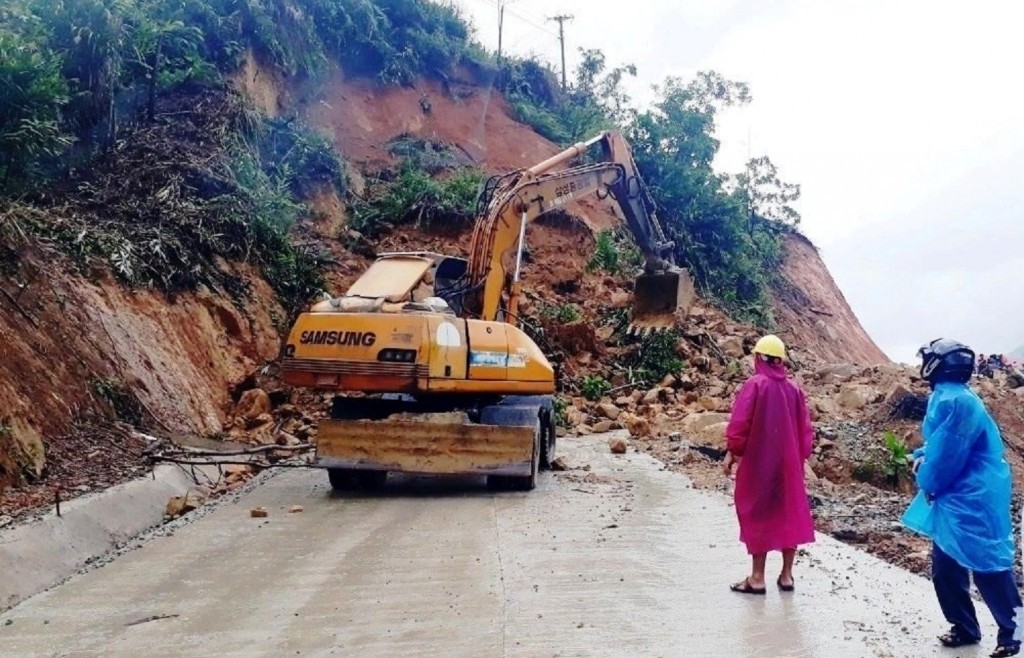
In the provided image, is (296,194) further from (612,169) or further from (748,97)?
(748,97)

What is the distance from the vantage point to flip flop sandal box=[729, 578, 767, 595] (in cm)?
538

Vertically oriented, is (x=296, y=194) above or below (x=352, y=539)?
above

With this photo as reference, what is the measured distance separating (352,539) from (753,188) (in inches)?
981

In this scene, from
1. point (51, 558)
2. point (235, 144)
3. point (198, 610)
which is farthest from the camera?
point (235, 144)

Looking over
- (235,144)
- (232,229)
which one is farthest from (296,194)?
(232,229)

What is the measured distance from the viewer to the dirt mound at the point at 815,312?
31.4 meters

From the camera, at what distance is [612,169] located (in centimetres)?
1421

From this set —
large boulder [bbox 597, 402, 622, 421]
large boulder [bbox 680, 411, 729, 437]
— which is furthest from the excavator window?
large boulder [bbox 597, 402, 622, 421]

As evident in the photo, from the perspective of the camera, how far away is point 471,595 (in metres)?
5.41

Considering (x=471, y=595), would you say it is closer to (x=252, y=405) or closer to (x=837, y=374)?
(x=252, y=405)

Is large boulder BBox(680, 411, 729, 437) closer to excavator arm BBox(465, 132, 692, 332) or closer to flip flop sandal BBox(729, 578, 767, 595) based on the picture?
excavator arm BBox(465, 132, 692, 332)

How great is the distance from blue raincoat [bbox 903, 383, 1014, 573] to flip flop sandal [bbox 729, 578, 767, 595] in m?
1.30

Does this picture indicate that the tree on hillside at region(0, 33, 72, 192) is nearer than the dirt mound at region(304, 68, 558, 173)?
Yes

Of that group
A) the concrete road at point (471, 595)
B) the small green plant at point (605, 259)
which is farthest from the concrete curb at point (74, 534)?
the small green plant at point (605, 259)
